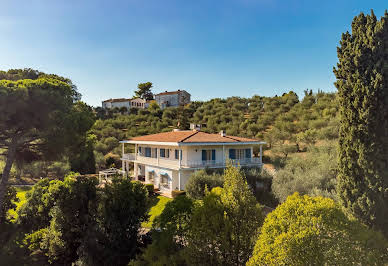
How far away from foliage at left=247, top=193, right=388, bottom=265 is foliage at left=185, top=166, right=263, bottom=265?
1.51m

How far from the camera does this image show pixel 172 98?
9912 cm

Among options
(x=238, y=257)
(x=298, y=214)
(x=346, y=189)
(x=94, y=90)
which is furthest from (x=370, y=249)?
(x=94, y=90)

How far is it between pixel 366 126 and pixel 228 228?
6.12 m

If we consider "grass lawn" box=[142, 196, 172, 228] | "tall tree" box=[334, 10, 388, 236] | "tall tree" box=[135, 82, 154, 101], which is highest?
"tall tree" box=[135, 82, 154, 101]

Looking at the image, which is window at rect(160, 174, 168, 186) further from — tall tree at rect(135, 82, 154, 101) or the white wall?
tall tree at rect(135, 82, 154, 101)

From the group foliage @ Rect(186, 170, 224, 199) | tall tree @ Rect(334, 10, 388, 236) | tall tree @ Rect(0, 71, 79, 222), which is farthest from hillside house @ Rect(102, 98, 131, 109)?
tall tree @ Rect(334, 10, 388, 236)

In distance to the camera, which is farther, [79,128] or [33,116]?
[79,128]

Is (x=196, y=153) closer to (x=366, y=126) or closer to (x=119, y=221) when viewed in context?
(x=119, y=221)

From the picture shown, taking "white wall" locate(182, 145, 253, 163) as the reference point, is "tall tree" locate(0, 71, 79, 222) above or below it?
above

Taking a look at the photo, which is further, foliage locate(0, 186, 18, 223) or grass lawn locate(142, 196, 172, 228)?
grass lawn locate(142, 196, 172, 228)

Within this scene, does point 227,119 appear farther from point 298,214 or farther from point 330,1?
point 298,214

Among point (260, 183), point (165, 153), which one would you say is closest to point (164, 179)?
point (165, 153)

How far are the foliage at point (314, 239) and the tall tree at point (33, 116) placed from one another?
11.9 m

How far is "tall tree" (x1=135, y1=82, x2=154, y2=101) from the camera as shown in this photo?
108 meters
